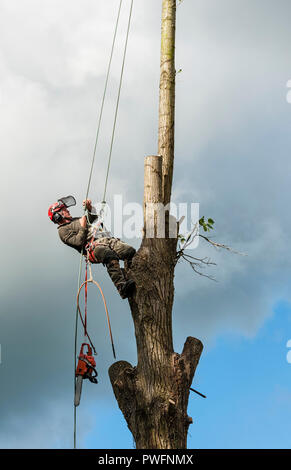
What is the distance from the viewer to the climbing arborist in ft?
23.6

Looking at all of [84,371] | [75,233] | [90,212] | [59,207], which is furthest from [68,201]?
[84,371]

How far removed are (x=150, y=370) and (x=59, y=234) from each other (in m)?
2.60

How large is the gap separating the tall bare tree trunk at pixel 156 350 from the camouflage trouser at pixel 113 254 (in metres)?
0.17

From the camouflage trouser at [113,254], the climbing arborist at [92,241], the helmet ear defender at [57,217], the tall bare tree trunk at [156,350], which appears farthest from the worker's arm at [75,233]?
the tall bare tree trunk at [156,350]

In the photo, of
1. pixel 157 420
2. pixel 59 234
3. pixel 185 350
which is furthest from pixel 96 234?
pixel 157 420

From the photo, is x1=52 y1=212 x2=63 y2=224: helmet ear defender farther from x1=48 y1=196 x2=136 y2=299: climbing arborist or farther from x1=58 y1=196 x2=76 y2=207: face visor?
x1=58 y1=196 x2=76 y2=207: face visor

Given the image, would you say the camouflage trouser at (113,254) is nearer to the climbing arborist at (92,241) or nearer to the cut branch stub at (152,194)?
the climbing arborist at (92,241)

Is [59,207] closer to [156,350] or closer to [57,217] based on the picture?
[57,217]

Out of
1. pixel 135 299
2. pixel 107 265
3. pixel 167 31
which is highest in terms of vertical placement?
pixel 167 31

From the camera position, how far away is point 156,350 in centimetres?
659

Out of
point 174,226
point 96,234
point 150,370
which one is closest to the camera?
point 150,370

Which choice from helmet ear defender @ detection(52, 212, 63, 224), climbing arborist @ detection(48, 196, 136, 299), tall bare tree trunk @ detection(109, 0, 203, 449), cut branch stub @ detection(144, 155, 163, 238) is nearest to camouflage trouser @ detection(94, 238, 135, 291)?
climbing arborist @ detection(48, 196, 136, 299)

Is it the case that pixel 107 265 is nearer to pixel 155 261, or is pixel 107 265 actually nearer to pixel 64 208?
A: pixel 155 261

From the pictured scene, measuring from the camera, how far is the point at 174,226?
24.3 ft
